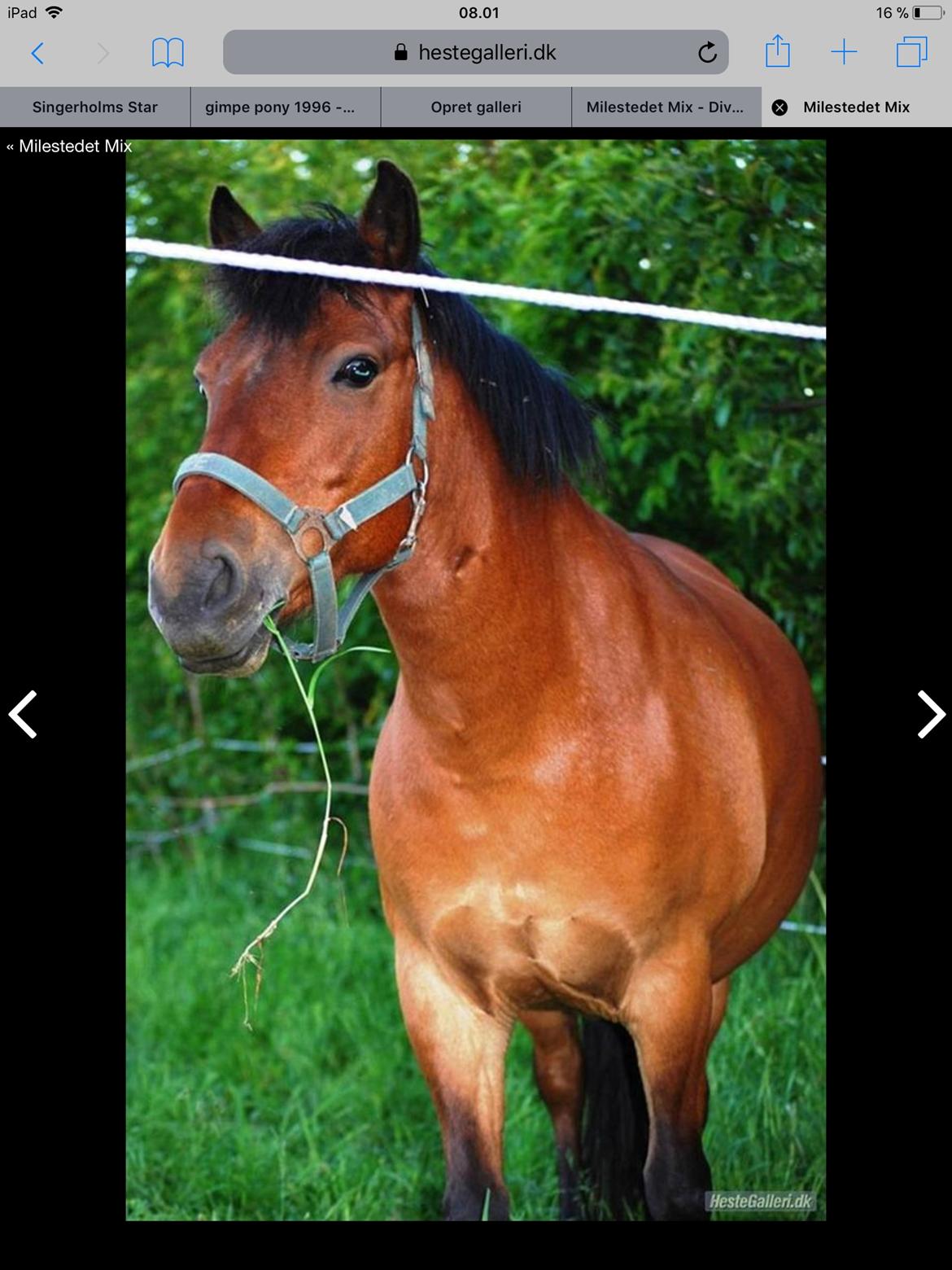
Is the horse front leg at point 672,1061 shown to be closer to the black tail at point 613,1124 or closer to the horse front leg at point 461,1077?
the horse front leg at point 461,1077

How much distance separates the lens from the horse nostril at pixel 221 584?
2221 millimetres

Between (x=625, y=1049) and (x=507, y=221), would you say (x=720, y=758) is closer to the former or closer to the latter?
(x=625, y=1049)

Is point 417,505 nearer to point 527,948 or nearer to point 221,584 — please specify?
point 221,584

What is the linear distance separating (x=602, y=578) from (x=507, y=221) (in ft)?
7.76

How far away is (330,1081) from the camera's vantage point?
15.1 ft

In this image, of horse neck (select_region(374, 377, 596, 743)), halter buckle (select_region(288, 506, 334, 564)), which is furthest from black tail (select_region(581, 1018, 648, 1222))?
halter buckle (select_region(288, 506, 334, 564))

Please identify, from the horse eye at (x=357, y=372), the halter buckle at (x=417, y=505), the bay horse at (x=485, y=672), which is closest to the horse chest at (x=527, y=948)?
the bay horse at (x=485, y=672)

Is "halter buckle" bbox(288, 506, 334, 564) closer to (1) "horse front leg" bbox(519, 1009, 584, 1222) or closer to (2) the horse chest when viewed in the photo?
(2) the horse chest

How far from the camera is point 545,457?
9.30ft

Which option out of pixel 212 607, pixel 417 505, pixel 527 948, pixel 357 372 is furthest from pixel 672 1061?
pixel 357 372

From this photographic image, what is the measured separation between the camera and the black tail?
364 centimetres

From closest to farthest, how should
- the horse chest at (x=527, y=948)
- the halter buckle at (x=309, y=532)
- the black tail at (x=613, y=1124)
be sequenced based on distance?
the halter buckle at (x=309, y=532)
the horse chest at (x=527, y=948)
the black tail at (x=613, y=1124)

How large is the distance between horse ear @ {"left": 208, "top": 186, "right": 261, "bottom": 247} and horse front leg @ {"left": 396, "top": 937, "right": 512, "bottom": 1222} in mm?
1453
